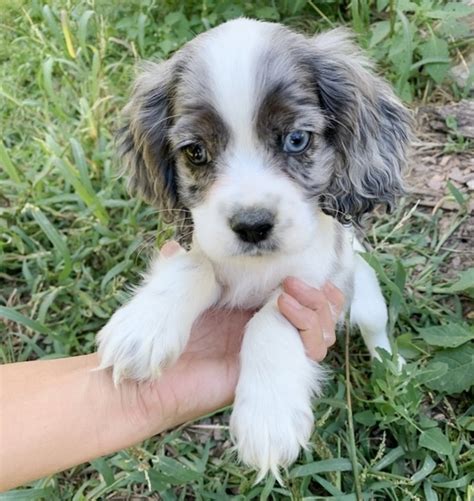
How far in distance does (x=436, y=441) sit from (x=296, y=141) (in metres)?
1.32

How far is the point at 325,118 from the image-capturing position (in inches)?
97.0

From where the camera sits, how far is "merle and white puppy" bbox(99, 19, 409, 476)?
7.26 feet

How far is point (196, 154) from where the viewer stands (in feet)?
7.82

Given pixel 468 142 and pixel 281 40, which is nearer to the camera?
pixel 281 40

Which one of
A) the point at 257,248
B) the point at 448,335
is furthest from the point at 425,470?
the point at 257,248

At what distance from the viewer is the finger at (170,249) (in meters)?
2.80

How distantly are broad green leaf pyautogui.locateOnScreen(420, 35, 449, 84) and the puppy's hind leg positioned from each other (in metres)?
1.45

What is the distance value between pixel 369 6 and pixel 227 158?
2720 mm

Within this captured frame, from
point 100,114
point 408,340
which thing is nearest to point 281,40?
point 408,340

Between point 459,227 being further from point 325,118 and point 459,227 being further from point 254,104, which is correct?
point 254,104

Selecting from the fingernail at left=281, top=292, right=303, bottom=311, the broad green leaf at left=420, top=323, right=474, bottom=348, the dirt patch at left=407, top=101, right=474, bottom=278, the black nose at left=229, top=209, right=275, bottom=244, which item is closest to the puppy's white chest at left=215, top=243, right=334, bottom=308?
the fingernail at left=281, top=292, right=303, bottom=311

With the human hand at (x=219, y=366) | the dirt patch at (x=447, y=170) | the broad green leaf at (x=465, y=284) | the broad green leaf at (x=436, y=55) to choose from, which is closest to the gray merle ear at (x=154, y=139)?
the human hand at (x=219, y=366)

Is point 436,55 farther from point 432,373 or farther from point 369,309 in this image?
point 432,373

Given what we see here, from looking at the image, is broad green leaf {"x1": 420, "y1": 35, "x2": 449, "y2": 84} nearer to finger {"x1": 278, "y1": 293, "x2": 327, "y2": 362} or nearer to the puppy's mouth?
finger {"x1": 278, "y1": 293, "x2": 327, "y2": 362}
